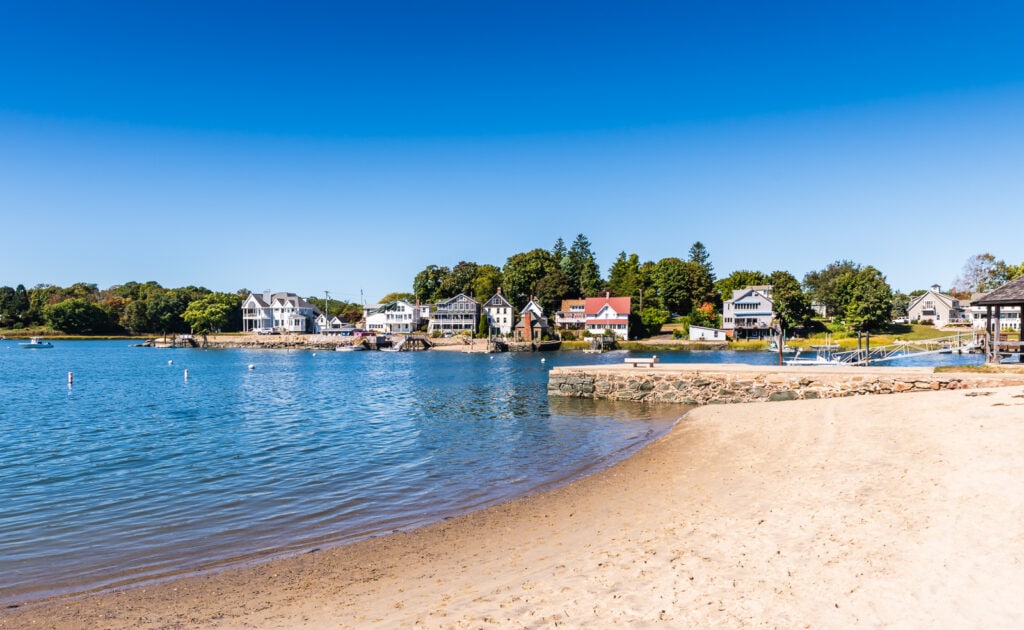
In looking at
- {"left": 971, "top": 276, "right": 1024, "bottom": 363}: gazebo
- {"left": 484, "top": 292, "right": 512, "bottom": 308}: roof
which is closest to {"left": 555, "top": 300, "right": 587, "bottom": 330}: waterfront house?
{"left": 484, "top": 292, "right": 512, "bottom": 308}: roof

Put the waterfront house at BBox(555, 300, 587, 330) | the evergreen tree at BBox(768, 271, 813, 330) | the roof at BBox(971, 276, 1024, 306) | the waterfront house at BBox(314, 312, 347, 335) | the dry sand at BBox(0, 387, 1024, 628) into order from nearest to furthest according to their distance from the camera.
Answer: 1. the dry sand at BBox(0, 387, 1024, 628)
2. the roof at BBox(971, 276, 1024, 306)
3. the evergreen tree at BBox(768, 271, 813, 330)
4. the waterfront house at BBox(555, 300, 587, 330)
5. the waterfront house at BBox(314, 312, 347, 335)

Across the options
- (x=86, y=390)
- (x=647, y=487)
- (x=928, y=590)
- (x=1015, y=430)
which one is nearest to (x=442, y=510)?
(x=647, y=487)

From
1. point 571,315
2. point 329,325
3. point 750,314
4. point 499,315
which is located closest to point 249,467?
point 750,314

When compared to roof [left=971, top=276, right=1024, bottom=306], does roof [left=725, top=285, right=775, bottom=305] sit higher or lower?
higher

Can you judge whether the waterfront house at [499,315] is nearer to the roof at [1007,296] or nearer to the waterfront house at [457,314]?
the waterfront house at [457,314]

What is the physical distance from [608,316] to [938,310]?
6570 centimetres

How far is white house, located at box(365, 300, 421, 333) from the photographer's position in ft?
407

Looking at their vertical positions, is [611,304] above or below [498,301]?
below

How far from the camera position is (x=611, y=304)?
101 metres

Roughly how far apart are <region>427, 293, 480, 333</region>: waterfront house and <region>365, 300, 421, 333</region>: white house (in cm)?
758

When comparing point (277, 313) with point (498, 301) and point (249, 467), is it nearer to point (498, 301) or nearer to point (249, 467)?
point (498, 301)

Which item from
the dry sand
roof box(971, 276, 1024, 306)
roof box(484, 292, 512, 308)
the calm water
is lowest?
the calm water

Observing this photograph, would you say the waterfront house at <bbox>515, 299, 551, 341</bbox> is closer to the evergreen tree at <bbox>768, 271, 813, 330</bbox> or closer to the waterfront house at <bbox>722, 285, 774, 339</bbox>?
the waterfront house at <bbox>722, 285, 774, 339</bbox>

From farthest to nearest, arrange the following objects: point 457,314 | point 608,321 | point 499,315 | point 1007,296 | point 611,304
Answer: point 457,314 < point 499,315 < point 611,304 < point 608,321 < point 1007,296
